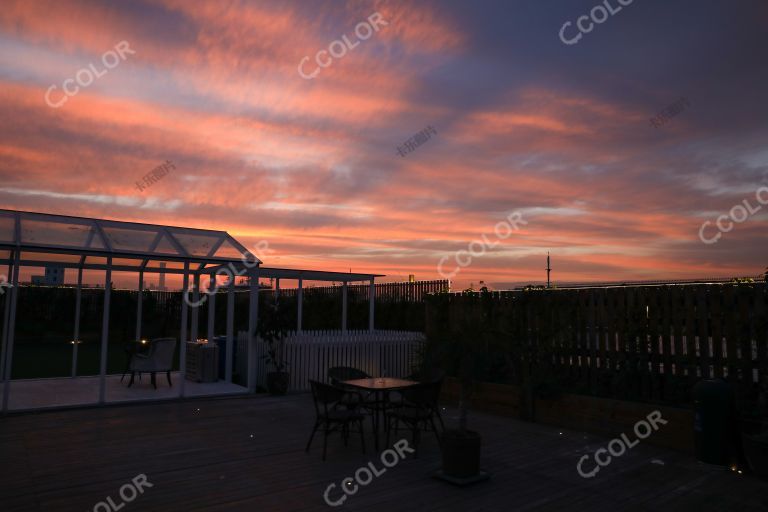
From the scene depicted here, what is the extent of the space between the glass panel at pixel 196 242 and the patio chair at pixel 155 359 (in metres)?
1.85

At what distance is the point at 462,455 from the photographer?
4.84 m

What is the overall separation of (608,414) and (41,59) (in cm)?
922

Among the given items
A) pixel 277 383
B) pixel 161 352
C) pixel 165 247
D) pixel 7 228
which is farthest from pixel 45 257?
pixel 277 383

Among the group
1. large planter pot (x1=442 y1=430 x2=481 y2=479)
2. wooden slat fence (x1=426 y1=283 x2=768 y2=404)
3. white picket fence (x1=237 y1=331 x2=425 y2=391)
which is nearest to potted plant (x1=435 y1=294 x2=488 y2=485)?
large planter pot (x1=442 y1=430 x2=481 y2=479)

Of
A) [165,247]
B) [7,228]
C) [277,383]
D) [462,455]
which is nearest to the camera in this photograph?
[462,455]

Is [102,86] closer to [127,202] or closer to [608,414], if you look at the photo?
[127,202]

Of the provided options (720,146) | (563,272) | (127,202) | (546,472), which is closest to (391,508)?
(546,472)

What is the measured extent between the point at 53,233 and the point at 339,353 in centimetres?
560

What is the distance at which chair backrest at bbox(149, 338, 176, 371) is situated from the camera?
980 centimetres

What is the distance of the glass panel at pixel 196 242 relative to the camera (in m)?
9.46

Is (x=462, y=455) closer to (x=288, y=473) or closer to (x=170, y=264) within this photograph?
(x=288, y=473)

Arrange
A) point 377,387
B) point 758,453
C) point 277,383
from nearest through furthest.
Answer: point 758,453
point 377,387
point 277,383

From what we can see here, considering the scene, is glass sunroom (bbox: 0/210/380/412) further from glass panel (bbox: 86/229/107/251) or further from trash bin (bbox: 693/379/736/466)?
trash bin (bbox: 693/379/736/466)

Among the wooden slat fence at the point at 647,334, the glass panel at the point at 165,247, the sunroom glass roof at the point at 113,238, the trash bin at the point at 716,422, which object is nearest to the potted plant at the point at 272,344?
the sunroom glass roof at the point at 113,238
